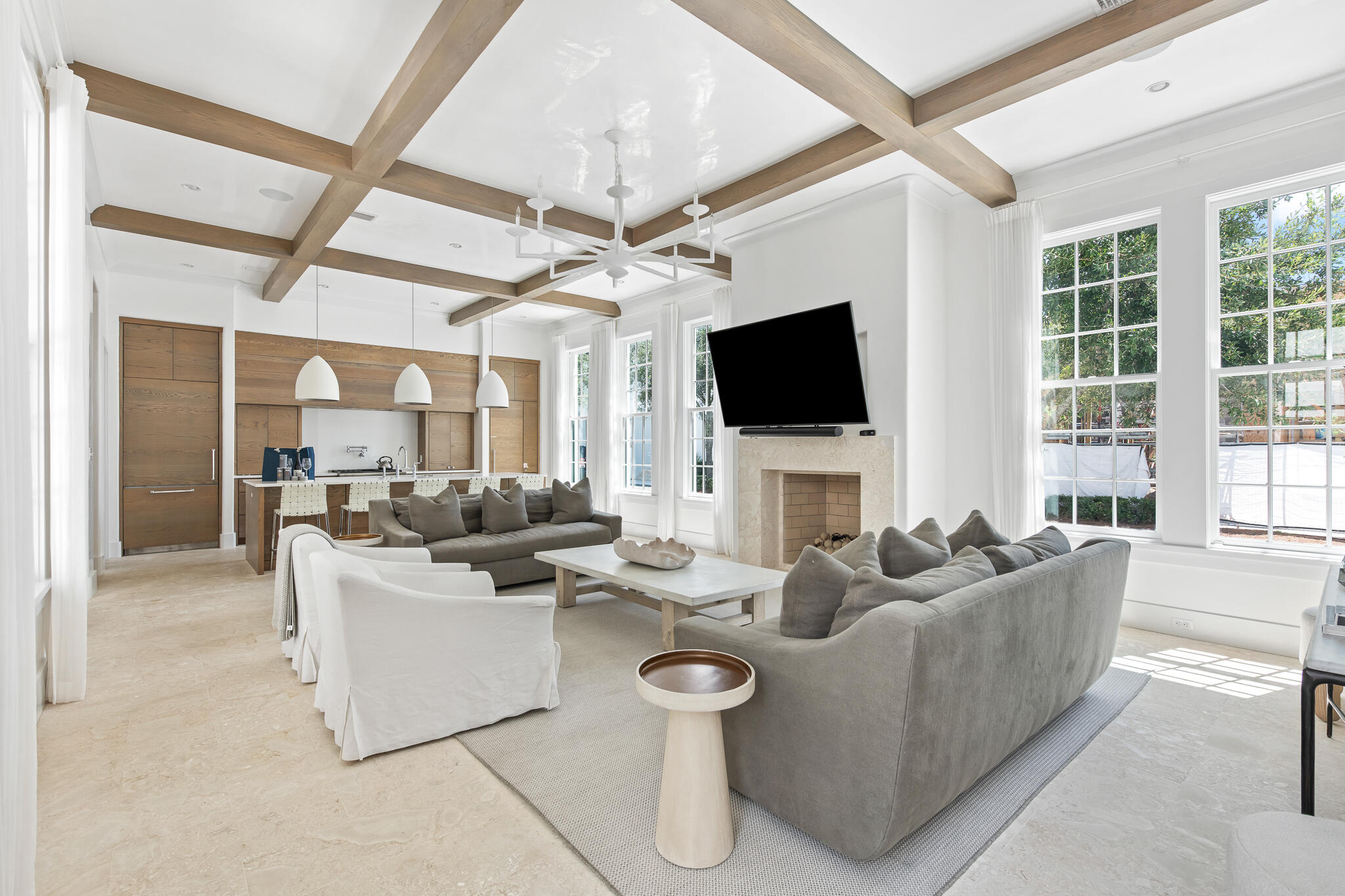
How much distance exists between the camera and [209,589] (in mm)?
5086

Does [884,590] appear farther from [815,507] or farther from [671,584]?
[815,507]

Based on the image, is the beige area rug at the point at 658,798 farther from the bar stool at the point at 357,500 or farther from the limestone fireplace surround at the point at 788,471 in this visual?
the bar stool at the point at 357,500

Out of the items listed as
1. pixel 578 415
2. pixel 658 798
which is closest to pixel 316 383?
pixel 578 415

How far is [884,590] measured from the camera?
74.9 inches

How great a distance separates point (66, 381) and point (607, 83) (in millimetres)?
A: 2944

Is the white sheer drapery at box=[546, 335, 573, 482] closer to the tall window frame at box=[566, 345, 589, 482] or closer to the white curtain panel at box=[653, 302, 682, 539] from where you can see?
the tall window frame at box=[566, 345, 589, 482]

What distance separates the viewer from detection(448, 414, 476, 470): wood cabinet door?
895 centimetres

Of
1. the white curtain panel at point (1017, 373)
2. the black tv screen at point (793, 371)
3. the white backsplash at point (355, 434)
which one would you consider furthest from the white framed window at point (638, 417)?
the white curtain panel at point (1017, 373)

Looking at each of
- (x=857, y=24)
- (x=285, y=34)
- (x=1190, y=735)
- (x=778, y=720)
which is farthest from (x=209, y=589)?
(x=1190, y=735)

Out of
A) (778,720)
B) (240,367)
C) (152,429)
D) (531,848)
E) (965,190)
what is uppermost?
(965,190)

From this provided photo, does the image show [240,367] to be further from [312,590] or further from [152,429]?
[312,590]

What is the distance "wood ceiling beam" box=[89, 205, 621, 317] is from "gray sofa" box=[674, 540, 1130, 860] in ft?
18.0

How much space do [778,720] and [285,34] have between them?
3.55m

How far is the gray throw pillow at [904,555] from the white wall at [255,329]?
6.95 metres
